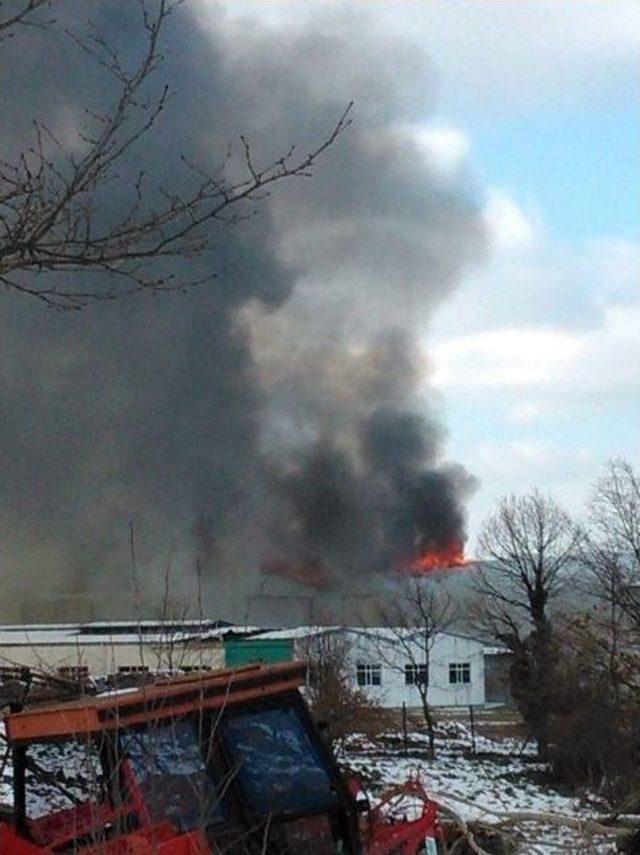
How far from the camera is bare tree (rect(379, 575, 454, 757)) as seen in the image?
1540 inches

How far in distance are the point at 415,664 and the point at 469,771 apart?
551 inches

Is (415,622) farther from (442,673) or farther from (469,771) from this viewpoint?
(469,771)

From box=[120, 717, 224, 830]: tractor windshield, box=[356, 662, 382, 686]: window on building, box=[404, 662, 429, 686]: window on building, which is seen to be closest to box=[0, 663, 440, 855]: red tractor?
box=[120, 717, 224, 830]: tractor windshield

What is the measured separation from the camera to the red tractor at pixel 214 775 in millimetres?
4980

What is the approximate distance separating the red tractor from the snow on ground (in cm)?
697

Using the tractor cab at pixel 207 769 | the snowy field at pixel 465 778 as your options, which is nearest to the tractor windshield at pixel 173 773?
the tractor cab at pixel 207 769

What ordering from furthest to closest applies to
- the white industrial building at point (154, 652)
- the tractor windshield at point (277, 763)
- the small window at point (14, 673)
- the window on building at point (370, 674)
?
the window on building at point (370, 674), the small window at point (14, 673), the tractor windshield at point (277, 763), the white industrial building at point (154, 652)

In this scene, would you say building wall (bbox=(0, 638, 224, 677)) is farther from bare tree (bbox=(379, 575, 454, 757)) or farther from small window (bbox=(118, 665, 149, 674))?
bare tree (bbox=(379, 575, 454, 757))

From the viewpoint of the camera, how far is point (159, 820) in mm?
5059

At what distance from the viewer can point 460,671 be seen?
4366 centimetres

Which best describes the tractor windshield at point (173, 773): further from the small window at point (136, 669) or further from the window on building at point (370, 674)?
the window on building at point (370, 674)

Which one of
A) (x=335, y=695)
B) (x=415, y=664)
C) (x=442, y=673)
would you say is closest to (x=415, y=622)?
(x=442, y=673)

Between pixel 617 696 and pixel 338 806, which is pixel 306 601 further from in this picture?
pixel 338 806

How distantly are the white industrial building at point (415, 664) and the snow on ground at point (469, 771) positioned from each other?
6.58m
